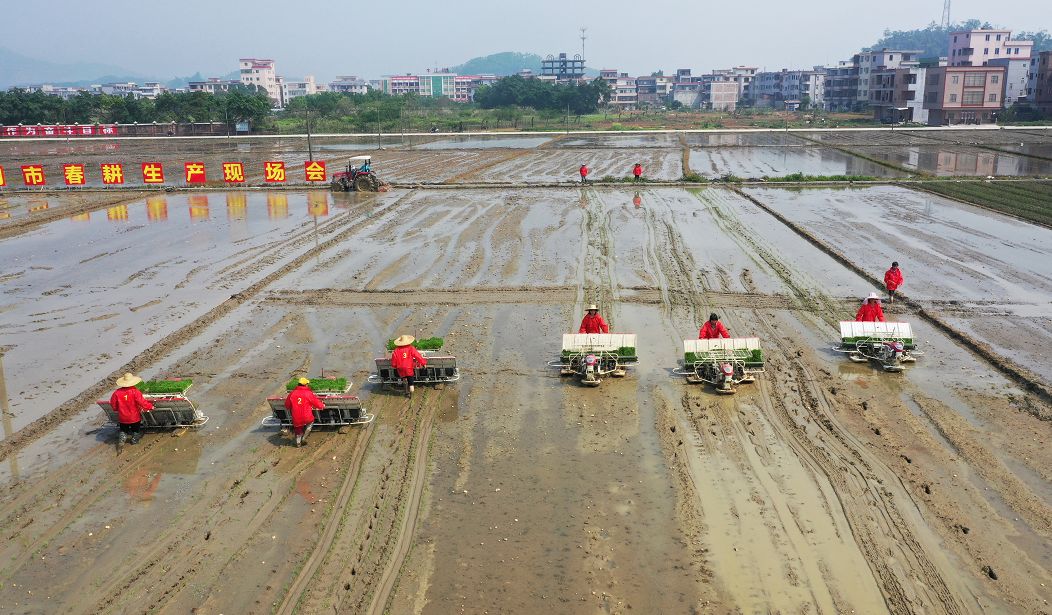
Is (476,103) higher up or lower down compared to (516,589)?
higher up

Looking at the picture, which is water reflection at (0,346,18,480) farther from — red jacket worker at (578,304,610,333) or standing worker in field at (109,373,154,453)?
red jacket worker at (578,304,610,333)

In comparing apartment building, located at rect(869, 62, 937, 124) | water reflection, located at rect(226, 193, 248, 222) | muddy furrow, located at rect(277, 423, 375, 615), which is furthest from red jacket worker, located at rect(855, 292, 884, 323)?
apartment building, located at rect(869, 62, 937, 124)

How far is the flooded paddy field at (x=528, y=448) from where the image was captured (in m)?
7.91

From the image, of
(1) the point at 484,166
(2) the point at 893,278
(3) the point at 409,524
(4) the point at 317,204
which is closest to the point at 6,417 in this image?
(3) the point at 409,524

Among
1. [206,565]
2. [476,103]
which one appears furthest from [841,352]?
[476,103]

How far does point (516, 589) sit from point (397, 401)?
208 inches

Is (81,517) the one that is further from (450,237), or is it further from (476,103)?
(476,103)

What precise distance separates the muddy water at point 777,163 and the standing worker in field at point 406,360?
29744 mm

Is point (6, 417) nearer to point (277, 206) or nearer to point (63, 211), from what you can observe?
point (277, 206)

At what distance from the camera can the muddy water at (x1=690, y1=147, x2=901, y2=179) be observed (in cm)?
4162

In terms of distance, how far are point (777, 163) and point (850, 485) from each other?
4042cm

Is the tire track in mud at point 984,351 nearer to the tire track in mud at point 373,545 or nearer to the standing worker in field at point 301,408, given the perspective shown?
the tire track in mud at point 373,545

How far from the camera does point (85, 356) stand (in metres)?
14.8

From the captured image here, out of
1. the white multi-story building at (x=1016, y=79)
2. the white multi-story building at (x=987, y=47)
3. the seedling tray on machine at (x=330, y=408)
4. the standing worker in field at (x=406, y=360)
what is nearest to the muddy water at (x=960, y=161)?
the standing worker in field at (x=406, y=360)
